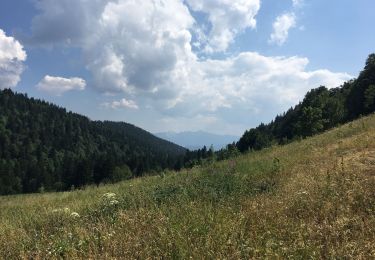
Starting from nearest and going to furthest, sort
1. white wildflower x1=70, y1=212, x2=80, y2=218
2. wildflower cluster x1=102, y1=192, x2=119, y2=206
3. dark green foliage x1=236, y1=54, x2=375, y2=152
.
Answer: white wildflower x1=70, y1=212, x2=80, y2=218
wildflower cluster x1=102, y1=192, x2=119, y2=206
dark green foliage x1=236, y1=54, x2=375, y2=152

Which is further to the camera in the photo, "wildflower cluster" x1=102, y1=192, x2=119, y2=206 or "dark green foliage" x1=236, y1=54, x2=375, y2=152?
"dark green foliage" x1=236, y1=54, x2=375, y2=152

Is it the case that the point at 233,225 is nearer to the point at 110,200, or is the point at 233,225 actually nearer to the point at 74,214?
the point at 74,214

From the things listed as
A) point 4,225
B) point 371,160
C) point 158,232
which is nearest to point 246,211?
point 158,232

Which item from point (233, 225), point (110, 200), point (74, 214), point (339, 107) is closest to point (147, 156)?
point (339, 107)

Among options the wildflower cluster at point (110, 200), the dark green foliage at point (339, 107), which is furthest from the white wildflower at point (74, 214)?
the dark green foliage at point (339, 107)

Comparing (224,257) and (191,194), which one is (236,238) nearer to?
(224,257)

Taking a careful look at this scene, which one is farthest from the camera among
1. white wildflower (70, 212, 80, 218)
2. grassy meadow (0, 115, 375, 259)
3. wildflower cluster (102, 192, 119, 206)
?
wildflower cluster (102, 192, 119, 206)

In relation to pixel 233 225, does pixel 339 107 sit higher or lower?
higher

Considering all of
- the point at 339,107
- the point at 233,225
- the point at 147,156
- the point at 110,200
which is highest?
the point at 339,107

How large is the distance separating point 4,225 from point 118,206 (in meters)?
2.55

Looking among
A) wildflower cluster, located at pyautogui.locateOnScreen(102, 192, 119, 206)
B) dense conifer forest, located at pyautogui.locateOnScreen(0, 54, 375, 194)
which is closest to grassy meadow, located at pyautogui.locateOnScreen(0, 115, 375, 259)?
wildflower cluster, located at pyautogui.locateOnScreen(102, 192, 119, 206)

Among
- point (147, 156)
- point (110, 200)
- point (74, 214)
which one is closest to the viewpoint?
point (74, 214)

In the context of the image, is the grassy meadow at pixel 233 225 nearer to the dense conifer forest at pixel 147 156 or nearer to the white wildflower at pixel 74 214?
the white wildflower at pixel 74 214

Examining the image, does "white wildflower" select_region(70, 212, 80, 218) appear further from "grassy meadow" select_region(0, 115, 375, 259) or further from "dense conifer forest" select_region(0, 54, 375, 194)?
"dense conifer forest" select_region(0, 54, 375, 194)
